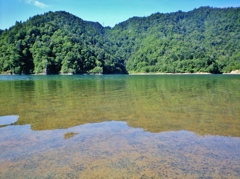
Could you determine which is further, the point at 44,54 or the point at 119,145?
the point at 44,54

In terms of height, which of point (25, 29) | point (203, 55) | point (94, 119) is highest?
point (25, 29)

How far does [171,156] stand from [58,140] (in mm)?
3595

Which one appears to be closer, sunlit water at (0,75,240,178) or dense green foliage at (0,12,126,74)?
sunlit water at (0,75,240,178)

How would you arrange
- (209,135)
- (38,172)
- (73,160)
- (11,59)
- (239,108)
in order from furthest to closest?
(11,59)
(239,108)
(209,135)
(73,160)
(38,172)

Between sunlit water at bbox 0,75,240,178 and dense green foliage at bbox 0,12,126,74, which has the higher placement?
dense green foliage at bbox 0,12,126,74

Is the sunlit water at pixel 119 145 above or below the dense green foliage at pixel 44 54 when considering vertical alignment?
below

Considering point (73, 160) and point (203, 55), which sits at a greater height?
point (203, 55)

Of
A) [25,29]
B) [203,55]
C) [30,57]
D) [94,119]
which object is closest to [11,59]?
[30,57]

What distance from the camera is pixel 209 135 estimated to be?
806 cm

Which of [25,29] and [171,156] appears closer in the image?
[171,156]

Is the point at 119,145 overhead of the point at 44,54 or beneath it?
beneath

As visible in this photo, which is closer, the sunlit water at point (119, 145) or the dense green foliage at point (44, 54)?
the sunlit water at point (119, 145)

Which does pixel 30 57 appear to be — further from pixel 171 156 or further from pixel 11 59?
pixel 171 156

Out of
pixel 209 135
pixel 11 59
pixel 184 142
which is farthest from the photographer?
pixel 11 59
